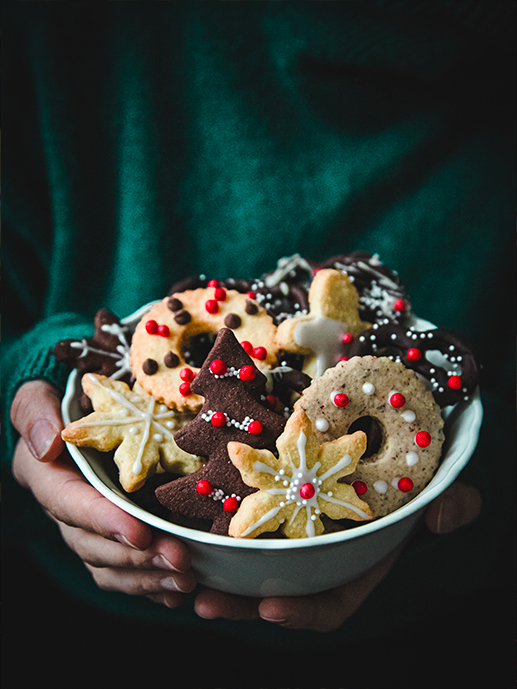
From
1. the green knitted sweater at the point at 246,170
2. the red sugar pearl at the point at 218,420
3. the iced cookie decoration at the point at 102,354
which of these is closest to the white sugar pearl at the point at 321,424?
the red sugar pearl at the point at 218,420

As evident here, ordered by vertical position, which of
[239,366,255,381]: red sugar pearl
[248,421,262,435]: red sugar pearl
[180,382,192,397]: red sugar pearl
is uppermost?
[239,366,255,381]: red sugar pearl

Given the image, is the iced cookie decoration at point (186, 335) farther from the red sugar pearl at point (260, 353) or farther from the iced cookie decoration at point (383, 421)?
the iced cookie decoration at point (383, 421)

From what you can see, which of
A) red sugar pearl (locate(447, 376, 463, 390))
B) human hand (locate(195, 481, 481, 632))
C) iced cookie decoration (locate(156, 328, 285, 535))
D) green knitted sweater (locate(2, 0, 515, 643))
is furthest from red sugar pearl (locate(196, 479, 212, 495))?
green knitted sweater (locate(2, 0, 515, 643))

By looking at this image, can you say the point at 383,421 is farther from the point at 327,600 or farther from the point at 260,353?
the point at 327,600

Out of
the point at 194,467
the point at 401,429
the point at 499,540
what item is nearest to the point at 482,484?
the point at 499,540

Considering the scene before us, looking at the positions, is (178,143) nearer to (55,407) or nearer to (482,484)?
(55,407)

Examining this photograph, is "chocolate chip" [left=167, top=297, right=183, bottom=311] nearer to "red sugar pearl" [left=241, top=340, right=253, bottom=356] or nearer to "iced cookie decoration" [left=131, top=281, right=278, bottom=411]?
"iced cookie decoration" [left=131, top=281, right=278, bottom=411]

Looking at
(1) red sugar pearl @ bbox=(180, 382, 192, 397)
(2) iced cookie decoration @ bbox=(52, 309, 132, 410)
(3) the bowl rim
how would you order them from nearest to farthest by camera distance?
(3) the bowl rim
(1) red sugar pearl @ bbox=(180, 382, 192, 397)
(2) iced cookie decoration @ bbox=(52, 309, 132, 410)
